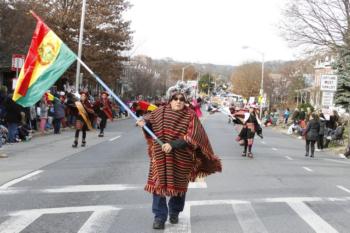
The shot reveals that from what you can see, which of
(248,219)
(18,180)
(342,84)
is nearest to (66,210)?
(248,219)

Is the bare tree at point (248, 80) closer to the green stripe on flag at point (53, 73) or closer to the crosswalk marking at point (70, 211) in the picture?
the green stripe on flag at point (53, 73)

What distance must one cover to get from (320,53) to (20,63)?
1600 centimetres

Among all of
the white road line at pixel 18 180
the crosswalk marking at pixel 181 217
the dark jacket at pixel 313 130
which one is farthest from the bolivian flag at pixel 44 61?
the dark jacket at pixel 313 130

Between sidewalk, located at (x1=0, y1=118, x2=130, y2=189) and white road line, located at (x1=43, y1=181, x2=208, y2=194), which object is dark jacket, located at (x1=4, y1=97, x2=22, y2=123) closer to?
sidewalk, located at (x1=0, y1=118, x2=130, y2=189)

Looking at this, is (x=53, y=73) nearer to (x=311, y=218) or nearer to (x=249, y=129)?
(x=311, y=218)

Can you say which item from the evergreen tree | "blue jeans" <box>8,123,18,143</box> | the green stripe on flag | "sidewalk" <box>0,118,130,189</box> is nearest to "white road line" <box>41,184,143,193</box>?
"sidewalk" <box>0,118,130,189</box>

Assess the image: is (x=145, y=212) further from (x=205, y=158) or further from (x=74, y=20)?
(x=74, y=20)

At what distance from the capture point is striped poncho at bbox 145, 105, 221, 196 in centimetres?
683

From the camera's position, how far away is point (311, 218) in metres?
8.02

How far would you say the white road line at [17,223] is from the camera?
667cm

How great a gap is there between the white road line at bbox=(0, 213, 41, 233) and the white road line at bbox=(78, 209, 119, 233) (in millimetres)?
704

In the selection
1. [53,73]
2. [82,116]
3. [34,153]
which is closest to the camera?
[53,73]

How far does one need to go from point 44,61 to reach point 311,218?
4351 mm

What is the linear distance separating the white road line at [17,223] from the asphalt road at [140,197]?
1 cm
